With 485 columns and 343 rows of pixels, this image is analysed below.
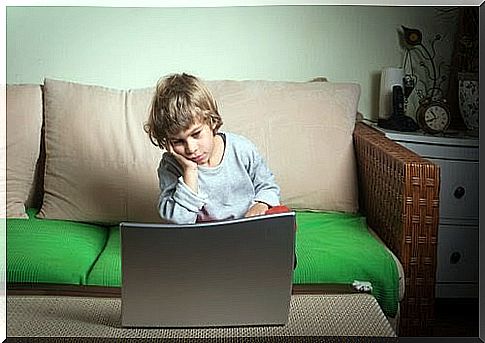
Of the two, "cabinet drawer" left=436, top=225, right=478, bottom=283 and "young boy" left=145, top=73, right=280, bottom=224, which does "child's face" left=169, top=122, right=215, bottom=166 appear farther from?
"cabinet drawer" left=436, top=225, right=478, bottom=283

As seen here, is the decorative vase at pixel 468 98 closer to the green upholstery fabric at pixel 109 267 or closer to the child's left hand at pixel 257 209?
the child's left hand at pixel 257 209

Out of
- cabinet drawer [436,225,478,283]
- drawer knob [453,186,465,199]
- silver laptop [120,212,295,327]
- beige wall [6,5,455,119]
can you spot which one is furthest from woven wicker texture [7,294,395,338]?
beige wall [6,5,455,119]

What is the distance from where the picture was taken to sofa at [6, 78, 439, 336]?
7.70 ft

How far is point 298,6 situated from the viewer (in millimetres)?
2434

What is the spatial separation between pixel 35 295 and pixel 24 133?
0.38m

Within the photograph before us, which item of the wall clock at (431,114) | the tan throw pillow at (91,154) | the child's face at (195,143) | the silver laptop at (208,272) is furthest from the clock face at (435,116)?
the tan throw pillow at (91,154)

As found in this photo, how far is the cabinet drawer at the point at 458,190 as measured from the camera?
2.43 m

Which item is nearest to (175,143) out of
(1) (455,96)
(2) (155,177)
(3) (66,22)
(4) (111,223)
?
(2) (155,177)

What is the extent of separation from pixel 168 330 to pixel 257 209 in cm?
33

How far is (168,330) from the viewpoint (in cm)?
230

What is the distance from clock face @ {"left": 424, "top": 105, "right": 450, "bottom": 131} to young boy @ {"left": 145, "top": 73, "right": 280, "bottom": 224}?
402mm

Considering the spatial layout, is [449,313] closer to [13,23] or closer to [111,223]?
[111,223]

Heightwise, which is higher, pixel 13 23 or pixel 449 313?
pixel 13 23

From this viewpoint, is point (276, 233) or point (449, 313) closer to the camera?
point (276, 233)
